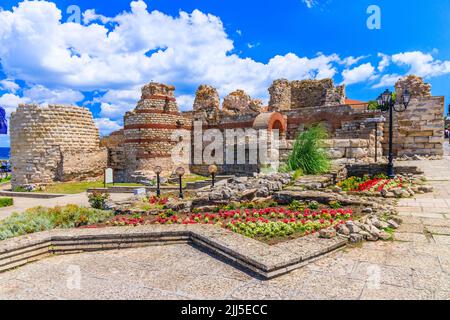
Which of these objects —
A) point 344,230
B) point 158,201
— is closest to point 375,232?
point 344,230

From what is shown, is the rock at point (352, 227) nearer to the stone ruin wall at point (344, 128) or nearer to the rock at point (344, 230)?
the rock at point (344, 230)

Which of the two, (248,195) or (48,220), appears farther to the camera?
(248,195)

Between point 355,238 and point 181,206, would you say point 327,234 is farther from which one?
point 181,206

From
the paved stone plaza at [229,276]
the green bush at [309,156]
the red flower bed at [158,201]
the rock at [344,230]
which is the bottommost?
the paved stone plaza at [229,276]

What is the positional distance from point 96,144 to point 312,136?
661 inches

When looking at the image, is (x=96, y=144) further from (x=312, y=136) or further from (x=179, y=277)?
(x=179, y=277)

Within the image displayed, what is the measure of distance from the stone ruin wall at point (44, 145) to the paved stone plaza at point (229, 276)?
1748cm

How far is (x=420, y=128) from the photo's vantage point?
18.5 metres

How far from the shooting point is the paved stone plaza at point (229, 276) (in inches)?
127

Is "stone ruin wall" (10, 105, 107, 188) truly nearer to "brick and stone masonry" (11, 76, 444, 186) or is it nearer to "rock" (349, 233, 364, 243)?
"brick and stone masonry" (11, 76, 444, 186)

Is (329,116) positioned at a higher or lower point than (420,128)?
higher

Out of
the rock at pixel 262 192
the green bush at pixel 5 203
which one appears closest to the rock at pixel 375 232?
the rock at pixel 262 192

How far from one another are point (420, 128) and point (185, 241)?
18.1 m
